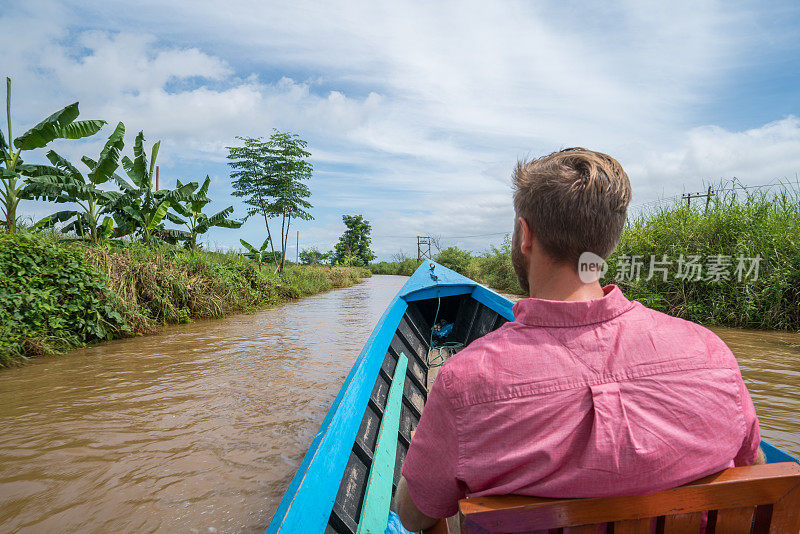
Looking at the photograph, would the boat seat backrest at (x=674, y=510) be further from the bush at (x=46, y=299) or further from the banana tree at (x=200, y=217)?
the banana tree at (x=200, y=217)

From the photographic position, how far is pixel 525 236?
2.95 feet

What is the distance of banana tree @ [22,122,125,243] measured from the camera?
8.95m

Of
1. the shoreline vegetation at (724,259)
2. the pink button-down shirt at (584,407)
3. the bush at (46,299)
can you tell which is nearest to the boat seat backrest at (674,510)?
the pink button-down shirt at (584,407)

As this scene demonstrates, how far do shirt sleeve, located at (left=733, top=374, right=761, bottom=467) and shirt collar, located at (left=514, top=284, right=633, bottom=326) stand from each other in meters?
0.27

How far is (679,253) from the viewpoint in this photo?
9.04 m

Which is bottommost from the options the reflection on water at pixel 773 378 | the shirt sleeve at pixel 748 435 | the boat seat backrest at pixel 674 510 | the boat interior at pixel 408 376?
the reflection on water at pixel 773 378

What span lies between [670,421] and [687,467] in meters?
0.09

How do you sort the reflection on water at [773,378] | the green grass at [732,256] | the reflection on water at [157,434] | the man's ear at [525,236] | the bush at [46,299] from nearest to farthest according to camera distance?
1. the man's ear at [525,236]
2. the reflection on water at [157,434]
3. the reflection on water at [773,378]
4. the bush at [46,299]
5. the green grass at [732,256]

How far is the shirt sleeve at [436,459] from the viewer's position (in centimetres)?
80

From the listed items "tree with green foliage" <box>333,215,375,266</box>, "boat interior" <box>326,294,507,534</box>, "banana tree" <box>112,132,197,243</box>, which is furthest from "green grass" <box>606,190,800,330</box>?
"tree with green foliage" <box>333,215,375,266</box>

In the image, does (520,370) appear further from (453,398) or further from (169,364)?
(169,364)

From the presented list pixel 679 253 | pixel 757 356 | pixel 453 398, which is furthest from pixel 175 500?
pixel 679 253

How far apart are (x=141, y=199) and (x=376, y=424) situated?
35.9 feet

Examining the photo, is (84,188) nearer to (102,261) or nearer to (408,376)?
(102,261)
